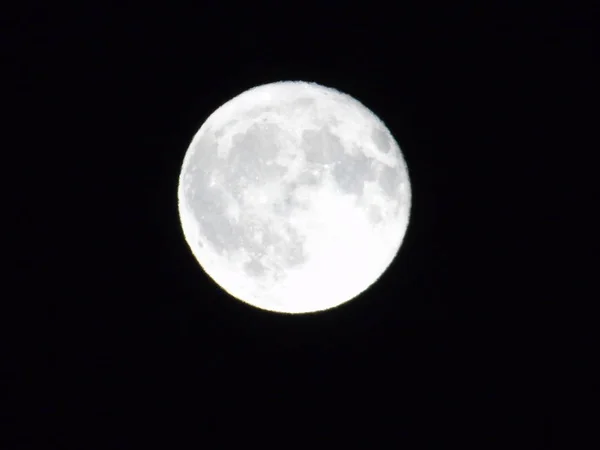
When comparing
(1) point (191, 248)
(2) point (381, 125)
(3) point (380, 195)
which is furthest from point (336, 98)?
(1) point (191, 248)

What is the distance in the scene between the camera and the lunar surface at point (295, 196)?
7.47 metres

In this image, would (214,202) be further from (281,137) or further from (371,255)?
(371,255)

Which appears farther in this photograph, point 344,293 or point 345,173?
point 344,293

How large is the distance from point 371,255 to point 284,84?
1987mm

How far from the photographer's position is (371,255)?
783cm

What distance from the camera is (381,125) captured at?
8266 mm

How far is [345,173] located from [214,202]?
1306 mm

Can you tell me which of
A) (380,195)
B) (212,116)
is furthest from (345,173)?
(212,116)

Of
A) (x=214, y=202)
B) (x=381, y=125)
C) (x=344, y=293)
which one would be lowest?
(x=344, y=293)

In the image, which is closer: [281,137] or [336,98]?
→ [281,137]

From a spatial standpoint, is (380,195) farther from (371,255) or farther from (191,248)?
(191,248)

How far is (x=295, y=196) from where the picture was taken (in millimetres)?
7414

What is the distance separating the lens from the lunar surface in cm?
747

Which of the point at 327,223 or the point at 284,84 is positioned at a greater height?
the point at 284,84
